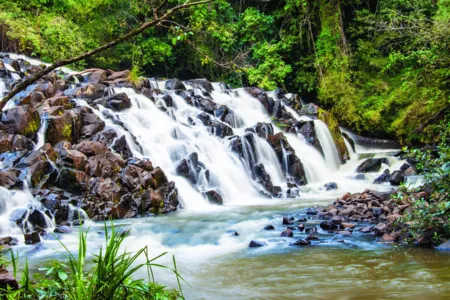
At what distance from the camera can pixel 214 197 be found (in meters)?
12.7

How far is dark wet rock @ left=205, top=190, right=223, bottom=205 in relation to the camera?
12641 mm

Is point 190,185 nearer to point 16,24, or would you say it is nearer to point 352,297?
point 352,297

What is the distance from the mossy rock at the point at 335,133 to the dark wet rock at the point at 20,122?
11488 millimetres

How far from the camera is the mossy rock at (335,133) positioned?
18.4 meters

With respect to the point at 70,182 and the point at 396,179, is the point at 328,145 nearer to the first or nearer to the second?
the point at 396,179

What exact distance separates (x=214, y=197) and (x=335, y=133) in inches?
322

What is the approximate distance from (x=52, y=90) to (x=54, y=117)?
10.5 ft

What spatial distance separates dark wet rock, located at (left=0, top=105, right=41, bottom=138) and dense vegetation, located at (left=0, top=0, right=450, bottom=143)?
651cm

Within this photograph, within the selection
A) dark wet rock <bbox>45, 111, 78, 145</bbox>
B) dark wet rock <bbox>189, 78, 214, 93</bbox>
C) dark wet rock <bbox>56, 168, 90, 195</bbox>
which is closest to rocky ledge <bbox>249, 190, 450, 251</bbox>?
dark wet rock <bbox>56, 168, 90, 195</bbox>

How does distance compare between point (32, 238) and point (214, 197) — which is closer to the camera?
point (32, 238)

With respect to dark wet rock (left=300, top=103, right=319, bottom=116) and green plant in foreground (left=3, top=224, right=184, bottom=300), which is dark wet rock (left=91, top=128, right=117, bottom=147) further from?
green plant in foreground (left=3, top=224, right=184, bottom=300)

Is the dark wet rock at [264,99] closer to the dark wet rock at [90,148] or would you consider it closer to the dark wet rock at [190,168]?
the dark wet rock at [190,168]

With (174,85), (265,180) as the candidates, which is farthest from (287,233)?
(174,85)

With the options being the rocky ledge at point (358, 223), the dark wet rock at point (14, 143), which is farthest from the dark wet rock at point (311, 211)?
the dark wet rock at point (14, 143)
